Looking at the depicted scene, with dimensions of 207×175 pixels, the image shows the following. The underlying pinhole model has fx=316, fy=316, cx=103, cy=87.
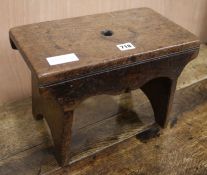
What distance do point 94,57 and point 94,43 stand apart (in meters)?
0.09

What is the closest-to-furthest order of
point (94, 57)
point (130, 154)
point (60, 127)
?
1. point (94, 57)
2. point (60, 127)
3. point (130, 154)

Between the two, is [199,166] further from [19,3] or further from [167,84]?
[19,3]

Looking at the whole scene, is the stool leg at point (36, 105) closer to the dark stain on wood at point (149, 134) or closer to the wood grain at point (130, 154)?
the wood grain at point (130, 154)

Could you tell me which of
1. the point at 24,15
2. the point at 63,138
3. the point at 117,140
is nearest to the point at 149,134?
the point at 117,140

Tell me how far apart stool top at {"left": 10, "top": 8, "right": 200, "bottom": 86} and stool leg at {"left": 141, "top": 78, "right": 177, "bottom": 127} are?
186 millimetres

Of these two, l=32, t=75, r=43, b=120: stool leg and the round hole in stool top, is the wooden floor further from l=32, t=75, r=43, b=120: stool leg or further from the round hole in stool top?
the round hole in stool top

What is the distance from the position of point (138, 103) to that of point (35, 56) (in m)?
0.66

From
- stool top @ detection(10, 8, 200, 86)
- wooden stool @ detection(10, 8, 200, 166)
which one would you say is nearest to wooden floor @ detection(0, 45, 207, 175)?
wooden stool @ detection(10, 8, 200, 166)

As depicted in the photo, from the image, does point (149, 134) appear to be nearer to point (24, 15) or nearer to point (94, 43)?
point (94, 43)

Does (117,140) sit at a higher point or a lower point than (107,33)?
lower

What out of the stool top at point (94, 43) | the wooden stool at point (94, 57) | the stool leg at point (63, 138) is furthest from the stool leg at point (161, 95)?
the stool leg at point (63, 138)

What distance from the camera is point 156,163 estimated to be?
3.78 ft

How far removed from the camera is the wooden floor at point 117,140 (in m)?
1.12

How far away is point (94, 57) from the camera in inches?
36.1
